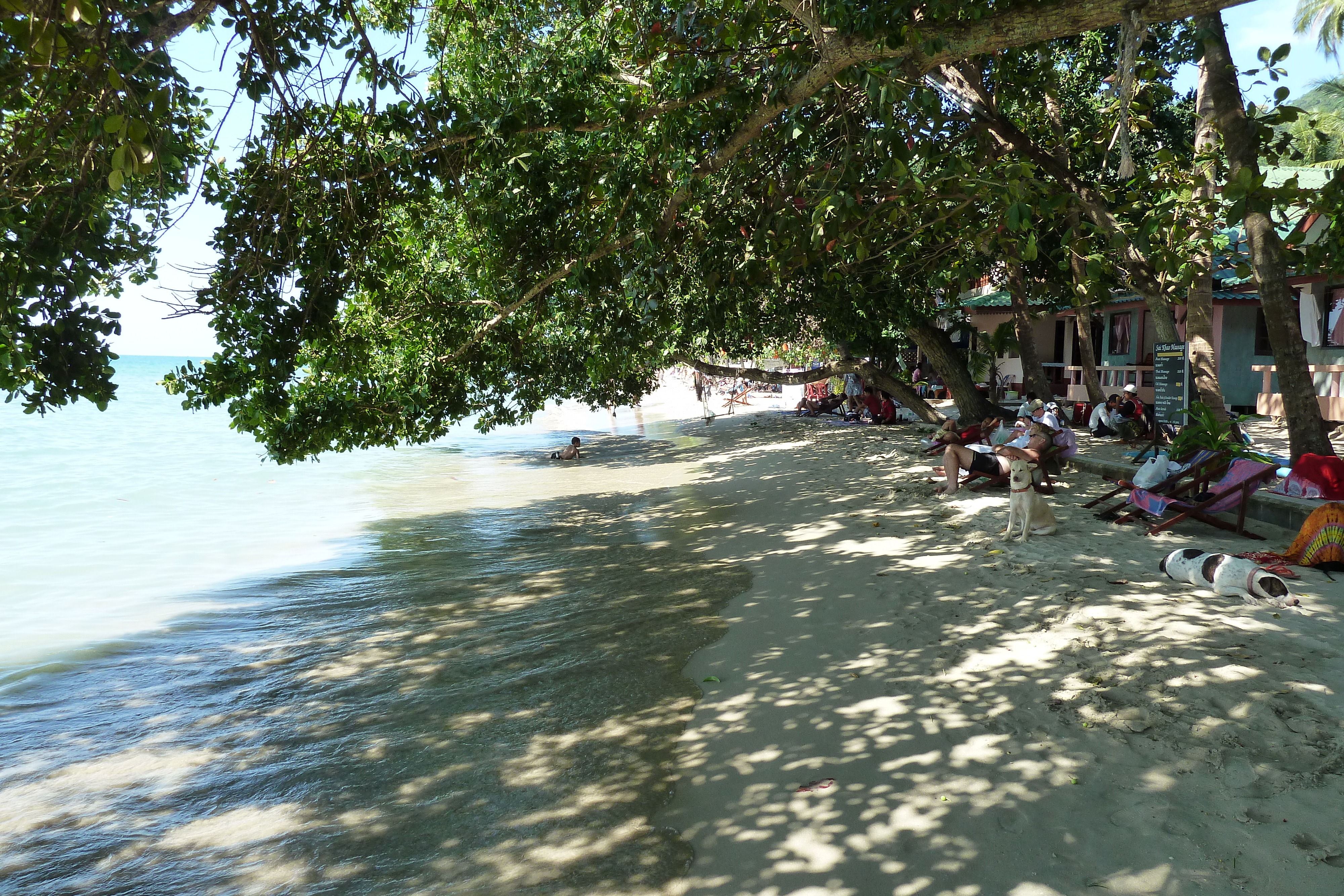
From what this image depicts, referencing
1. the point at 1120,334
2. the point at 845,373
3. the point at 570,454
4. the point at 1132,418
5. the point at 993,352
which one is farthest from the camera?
the point at 570,454

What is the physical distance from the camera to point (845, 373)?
66.0 ft

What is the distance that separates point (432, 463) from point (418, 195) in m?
19.8

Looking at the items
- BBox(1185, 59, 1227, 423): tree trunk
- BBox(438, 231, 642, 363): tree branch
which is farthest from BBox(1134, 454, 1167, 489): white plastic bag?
BBox(438, 231, 642, 363): tree branch

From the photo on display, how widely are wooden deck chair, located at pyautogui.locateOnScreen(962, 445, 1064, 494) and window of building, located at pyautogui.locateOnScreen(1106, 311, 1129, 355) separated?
12753 mm

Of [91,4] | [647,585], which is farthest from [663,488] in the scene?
[91,4]

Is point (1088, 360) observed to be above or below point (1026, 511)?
above

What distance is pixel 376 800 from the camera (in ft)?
16.1

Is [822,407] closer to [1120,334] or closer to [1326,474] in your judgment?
[1120,334]

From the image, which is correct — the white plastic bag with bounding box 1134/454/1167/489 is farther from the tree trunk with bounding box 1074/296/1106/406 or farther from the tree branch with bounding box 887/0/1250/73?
the tree trunk with bounding box 1074/296/1106/406

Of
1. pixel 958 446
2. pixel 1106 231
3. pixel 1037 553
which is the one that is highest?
pixel 1106 231

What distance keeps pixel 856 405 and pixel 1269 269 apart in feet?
58.5

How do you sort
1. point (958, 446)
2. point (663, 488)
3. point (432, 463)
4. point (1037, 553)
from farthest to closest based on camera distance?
point (432, 463), point (663, 488), point (958, 446), point (1037, 553)

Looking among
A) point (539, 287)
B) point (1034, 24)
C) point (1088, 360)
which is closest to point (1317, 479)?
point (1034, 24)

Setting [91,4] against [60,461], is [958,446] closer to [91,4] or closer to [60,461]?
[91,4]
